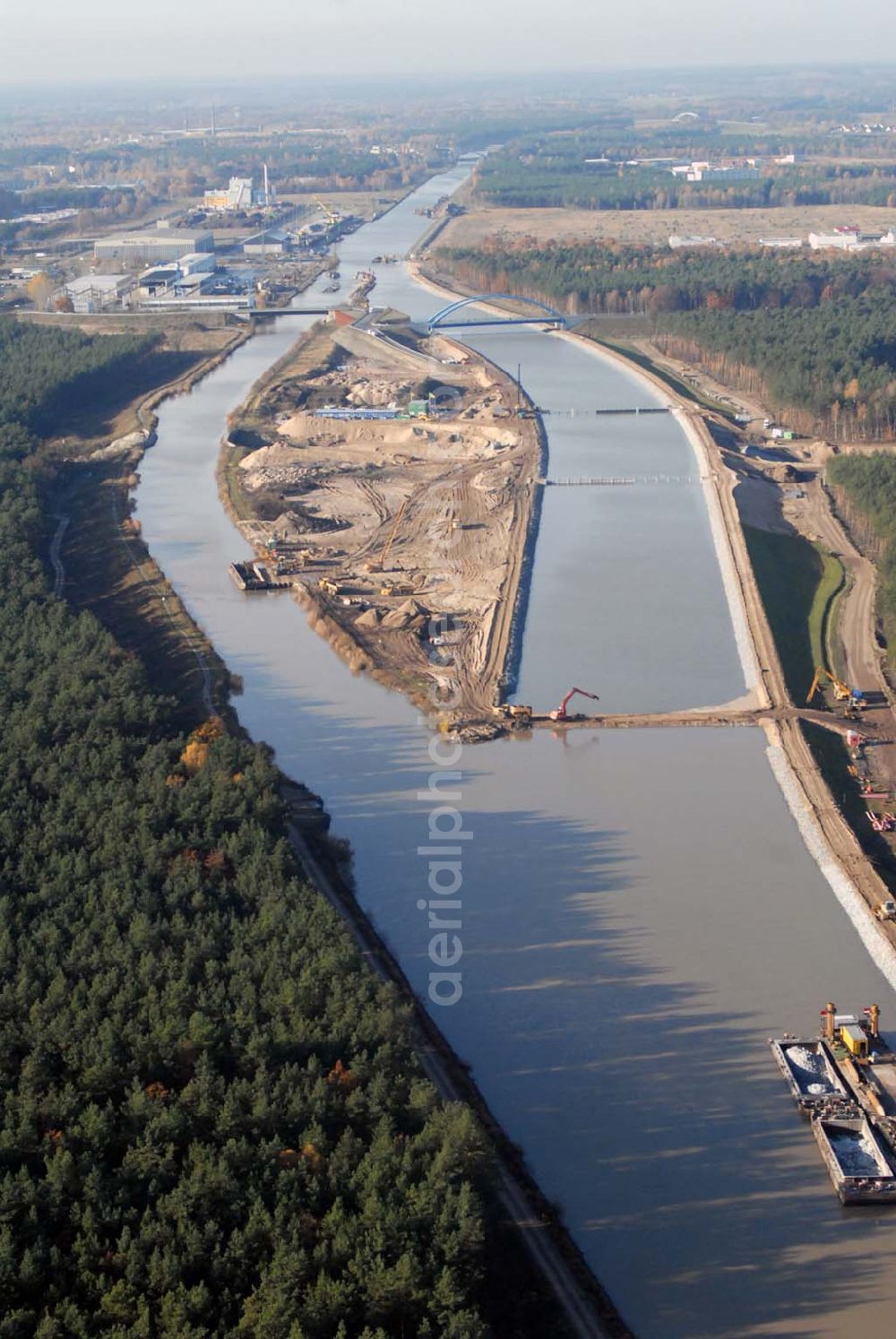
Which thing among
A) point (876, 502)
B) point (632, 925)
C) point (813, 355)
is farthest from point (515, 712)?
point (813, 355)

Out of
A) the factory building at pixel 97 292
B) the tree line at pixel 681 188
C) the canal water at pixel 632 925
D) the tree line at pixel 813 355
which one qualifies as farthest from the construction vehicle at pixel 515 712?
the tree line at pixel 681 188

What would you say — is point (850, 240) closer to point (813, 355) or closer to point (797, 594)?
point (813, 355)

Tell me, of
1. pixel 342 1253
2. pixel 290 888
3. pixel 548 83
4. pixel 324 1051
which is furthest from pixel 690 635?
pixel 548 83

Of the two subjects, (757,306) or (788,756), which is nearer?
(788,756)

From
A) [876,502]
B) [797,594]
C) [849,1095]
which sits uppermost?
[876,502]

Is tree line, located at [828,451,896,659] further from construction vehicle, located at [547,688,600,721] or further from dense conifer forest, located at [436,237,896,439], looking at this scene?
construction vehicle, located at [547,688,600,721]

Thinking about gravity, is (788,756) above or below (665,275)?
below
